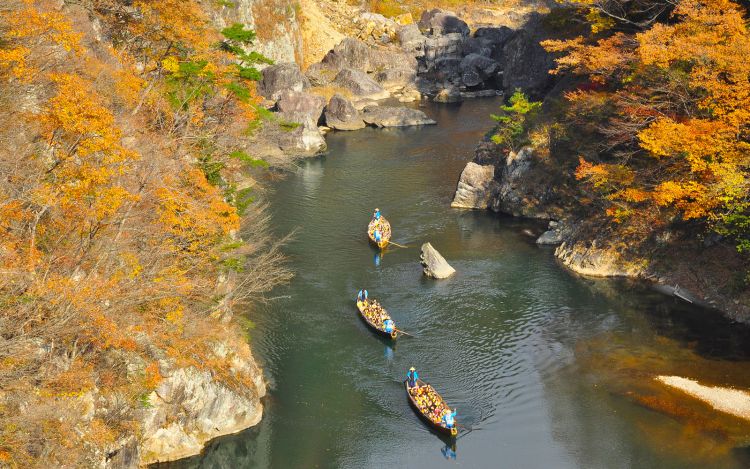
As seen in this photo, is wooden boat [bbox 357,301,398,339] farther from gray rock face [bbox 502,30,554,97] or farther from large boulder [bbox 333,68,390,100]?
large boulder [bbox 333,68,390,100]

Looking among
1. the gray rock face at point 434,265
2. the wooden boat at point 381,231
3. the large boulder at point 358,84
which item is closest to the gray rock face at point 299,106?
the large boulder at point 358,84

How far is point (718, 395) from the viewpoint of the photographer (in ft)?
88.4

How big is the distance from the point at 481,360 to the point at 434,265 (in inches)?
344

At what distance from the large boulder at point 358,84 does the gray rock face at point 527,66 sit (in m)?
19.9

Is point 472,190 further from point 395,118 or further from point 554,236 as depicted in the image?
point 395,118

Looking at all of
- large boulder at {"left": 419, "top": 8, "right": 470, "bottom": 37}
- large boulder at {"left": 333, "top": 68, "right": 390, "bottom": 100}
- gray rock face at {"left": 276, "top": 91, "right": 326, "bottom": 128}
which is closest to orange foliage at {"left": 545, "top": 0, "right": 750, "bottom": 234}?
gray rock face at {"left": 276, "top": 91, "right": 326, "bottom": 128}

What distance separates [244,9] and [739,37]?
2322 inches

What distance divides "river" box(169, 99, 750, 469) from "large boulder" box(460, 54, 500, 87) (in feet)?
155

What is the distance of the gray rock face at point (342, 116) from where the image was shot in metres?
72.5

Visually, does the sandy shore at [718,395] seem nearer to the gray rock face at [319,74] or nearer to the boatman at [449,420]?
the boatman at [449,420]

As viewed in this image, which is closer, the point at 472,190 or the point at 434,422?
the point at 434,422

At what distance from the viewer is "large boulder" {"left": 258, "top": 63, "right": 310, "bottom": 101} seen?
74.9 meters

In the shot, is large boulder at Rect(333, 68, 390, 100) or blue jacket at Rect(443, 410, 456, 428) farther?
large boulder at Rect(333, 68, 390, 100)

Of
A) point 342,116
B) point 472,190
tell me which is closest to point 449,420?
point 472,190
